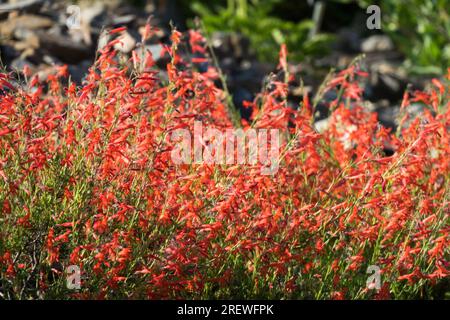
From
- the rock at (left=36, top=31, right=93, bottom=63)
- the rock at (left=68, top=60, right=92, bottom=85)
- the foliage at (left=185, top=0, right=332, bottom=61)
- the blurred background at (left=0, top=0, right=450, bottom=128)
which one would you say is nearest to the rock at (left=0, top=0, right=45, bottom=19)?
the blurred background at (left=0, top=0, right=450, bottom=128)

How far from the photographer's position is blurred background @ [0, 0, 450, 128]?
8.02 meters

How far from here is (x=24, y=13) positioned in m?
8.89

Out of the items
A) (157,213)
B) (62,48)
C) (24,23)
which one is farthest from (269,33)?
(157,213)

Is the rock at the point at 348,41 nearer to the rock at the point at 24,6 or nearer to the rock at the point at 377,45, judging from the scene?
the rock at the point at 377,45

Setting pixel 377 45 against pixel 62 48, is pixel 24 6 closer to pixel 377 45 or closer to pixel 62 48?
pixel 62 48

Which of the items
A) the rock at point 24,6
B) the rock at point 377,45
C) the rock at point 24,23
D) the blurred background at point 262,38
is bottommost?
the rock at point 377,45

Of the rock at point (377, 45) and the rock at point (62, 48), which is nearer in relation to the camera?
the rock at point (62, 48)

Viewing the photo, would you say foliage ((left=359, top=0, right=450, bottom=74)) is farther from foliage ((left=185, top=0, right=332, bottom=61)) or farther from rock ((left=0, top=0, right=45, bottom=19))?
rock ((left=0, top=0, right=45, bottom=19))

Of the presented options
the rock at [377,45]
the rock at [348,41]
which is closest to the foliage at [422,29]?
the rock at [377,45]

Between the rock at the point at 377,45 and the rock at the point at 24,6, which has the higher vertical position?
the rock at the point at 24,6

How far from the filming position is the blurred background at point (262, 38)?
802 centimetres

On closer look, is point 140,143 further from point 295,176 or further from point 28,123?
point 295,176

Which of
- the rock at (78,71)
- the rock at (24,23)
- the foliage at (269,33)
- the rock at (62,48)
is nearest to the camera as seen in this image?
the rock at (78,71)

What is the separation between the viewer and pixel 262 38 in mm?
11055
